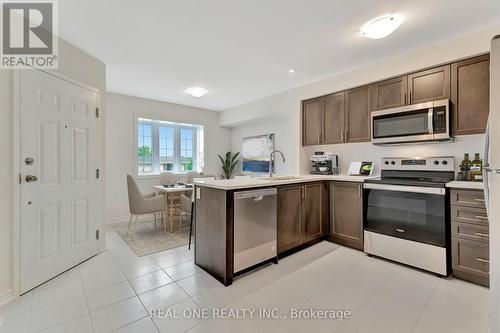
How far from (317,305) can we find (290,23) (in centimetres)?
262

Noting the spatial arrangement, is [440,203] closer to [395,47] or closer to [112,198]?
[395,47]

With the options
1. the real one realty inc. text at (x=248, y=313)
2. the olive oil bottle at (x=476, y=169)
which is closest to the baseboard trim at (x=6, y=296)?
the real one realty inc. text at (x=248, y=313)

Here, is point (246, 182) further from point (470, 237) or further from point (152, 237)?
point (470, 237)

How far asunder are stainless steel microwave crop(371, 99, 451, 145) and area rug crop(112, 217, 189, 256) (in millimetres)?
3214

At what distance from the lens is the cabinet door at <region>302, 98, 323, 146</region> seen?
3.80 m

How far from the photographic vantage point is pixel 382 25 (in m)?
2.13

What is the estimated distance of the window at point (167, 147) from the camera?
494 cm

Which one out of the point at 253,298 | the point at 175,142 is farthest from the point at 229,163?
the point at 253,298

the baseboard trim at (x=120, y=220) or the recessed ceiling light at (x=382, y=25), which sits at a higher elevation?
the recessed ceiling light at (x=382, y=25)

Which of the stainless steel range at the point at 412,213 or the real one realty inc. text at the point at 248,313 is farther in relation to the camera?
the stainless steel range at the point at 412,213

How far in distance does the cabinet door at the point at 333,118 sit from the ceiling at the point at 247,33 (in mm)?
421

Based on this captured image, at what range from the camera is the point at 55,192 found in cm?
234

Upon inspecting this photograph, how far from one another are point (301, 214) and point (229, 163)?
3442 millimetres

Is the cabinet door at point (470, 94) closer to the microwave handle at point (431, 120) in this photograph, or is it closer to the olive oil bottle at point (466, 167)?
the microwave handle at point (431, 120)
